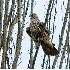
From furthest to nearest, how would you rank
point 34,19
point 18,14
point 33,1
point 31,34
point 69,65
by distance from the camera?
1. point 33,1
2. point 69,65
3. point 34,19
4. point 31,34
5. point 18,14

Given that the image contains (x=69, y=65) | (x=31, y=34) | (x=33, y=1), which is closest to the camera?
(x=31, y=34)

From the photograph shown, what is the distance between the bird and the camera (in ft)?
6.16

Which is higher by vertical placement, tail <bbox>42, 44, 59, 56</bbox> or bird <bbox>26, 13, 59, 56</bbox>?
bird <bbox>26, 13, 59, 56</bbox>

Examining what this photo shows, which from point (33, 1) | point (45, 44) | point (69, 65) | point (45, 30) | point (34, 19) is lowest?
point (69, 65)

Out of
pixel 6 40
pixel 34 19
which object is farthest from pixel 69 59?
pixel 6 40

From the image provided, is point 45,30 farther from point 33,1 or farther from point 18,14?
point 33,1

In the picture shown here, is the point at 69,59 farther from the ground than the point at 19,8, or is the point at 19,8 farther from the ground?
the point at 19,8

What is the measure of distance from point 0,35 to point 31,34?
1.67ft

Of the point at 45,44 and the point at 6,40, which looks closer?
the point at 6,40

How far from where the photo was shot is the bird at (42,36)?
188 centimetres

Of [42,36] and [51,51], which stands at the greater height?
[42,36]

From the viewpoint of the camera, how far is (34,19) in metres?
2.28

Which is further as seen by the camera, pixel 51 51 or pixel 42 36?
pixel 42 36

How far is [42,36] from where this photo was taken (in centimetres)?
199
